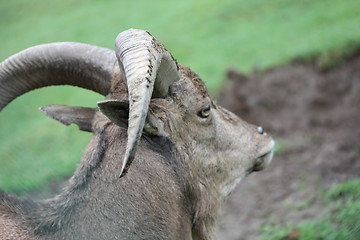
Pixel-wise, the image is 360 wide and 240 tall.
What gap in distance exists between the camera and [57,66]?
Result: 3.42 m

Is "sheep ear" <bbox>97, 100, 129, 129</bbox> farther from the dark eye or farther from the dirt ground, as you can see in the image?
the dirt ground

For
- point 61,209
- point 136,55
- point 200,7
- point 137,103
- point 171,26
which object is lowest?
point 61,209

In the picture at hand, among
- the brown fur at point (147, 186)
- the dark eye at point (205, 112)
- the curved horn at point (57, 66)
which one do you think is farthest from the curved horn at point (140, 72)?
the curved horn at point (57, 66)

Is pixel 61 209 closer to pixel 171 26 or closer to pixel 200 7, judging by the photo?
pixel 171 26

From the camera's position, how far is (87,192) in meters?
2.91

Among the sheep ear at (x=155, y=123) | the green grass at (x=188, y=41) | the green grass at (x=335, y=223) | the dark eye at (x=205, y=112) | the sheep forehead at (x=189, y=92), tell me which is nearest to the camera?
the sheep ear at (x=155, y=123)

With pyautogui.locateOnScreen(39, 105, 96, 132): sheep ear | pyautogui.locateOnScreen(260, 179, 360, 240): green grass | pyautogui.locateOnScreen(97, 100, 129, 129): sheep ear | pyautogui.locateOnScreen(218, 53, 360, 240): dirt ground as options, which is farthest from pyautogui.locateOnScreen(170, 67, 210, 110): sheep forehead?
pyautogui.locateOnScreen(218, 53, 360, 240): dirt ground

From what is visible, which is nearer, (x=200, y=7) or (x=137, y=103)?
(x=137, y=103)

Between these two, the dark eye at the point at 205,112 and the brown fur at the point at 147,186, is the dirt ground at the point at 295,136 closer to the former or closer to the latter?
the brown fur at the point at 147,186

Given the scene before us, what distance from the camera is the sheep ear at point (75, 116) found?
357 cm

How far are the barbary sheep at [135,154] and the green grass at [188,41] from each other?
4.13m

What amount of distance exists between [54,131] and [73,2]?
14.5 metres

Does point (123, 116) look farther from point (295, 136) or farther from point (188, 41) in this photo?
point (188, 41)

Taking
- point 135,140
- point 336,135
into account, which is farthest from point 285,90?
point 135,140
